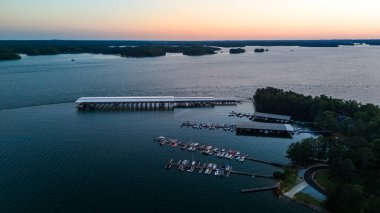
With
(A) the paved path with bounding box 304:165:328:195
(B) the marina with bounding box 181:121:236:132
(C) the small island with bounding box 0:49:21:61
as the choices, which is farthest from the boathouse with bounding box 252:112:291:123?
(C) the small island with bounding box 0:49:21:61

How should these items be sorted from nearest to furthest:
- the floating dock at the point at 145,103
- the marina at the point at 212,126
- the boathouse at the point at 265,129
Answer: the boathouse at the point at 265,129 → the marina at the point at 212,126 → the floating dock at the point at 145,103

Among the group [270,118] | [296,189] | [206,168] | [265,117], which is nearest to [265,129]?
[270,118]

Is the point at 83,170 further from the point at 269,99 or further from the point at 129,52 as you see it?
the point at 129,52

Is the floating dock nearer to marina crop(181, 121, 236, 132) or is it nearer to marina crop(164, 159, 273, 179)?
marina crop(181, 121, 236, 132)

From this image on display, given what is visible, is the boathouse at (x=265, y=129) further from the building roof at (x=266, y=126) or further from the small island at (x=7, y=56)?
the small island at (x=7, y=56)

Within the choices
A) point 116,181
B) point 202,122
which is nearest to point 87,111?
point 202,122

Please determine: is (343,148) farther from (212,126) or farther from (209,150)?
(212,126)

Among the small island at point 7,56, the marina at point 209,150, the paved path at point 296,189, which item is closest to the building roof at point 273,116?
the marina at point 209,150
